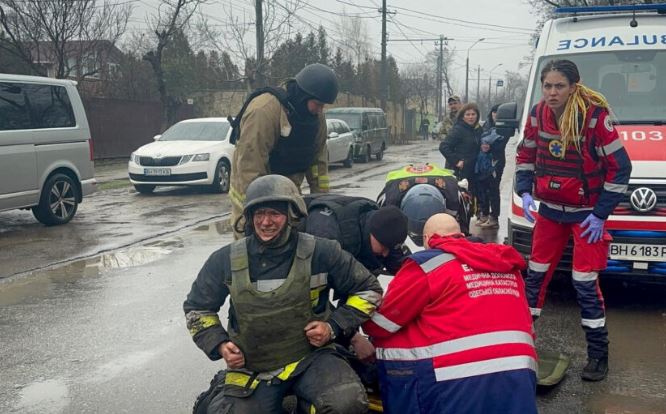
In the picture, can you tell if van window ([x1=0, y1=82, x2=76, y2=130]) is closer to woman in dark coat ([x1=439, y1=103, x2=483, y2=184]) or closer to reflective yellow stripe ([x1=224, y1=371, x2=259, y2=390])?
woman in dark coat ([x1=439, y1=103, x2=483, y2=184])

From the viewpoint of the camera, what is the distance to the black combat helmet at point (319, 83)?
14.5ft

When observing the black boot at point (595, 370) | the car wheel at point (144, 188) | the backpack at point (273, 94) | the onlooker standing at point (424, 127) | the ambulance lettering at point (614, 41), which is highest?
the ambulance lettering at point (614, 41)

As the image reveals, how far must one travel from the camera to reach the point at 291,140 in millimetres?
4629

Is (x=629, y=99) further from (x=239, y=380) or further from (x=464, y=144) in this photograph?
(x=239, y=380)

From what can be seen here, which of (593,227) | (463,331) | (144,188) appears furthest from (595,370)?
(144,188)

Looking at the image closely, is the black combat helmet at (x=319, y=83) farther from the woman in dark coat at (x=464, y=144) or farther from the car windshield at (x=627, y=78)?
the woman in dark coat at (x=464, y=144)

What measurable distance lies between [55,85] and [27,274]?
12.8ft

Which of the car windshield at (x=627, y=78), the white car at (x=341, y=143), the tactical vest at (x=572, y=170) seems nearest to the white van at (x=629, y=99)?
the car windshield at (x=627, y=78)

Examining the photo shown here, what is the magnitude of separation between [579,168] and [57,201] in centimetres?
824

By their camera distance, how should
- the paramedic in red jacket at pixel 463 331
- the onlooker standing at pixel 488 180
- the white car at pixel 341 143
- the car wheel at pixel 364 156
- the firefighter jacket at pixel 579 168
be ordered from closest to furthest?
the paramedic in red jacket at pixel 463 331 → the firefighter jacket at pixel 579 168 → the onlooker standing at pixel 488 180 → the white car at pixel 341 143 → the car wheel at pixel 364 156

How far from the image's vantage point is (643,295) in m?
6.12

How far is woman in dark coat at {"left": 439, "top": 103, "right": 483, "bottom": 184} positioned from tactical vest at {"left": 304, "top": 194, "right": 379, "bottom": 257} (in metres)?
5.89

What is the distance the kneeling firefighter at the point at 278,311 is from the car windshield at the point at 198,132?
12042mm

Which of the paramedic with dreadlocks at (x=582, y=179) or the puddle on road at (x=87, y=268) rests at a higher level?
the paramedic with dreadlocks at (x=582, y=179)
